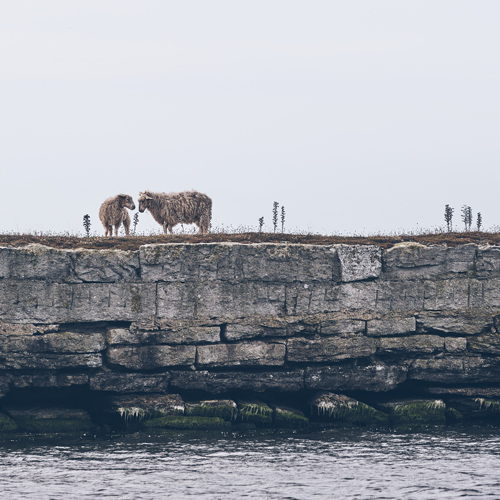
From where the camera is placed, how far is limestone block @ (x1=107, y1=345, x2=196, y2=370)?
1054 inches

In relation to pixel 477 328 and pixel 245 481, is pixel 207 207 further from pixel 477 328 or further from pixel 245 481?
pixel 245 481

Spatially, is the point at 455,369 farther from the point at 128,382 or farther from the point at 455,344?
the point at 128,382

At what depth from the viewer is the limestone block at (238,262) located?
27281 mm

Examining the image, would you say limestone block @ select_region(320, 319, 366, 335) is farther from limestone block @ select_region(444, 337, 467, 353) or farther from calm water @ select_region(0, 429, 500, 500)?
calm water @ select_region(0, 429, 500, 500)

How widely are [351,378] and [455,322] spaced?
4212 millimetres

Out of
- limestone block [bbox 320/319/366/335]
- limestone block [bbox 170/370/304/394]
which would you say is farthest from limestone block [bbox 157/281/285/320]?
limestone block [bbox 170/370/304/394]

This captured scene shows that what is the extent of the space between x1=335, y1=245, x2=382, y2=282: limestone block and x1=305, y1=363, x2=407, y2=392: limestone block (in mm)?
3116

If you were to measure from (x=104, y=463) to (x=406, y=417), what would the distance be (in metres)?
11.2

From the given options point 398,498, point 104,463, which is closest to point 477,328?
point 398,498

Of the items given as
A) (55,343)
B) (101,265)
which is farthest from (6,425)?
(101,265)

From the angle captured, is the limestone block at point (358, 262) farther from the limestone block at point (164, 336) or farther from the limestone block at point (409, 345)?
the limestone block at point (164, 336)

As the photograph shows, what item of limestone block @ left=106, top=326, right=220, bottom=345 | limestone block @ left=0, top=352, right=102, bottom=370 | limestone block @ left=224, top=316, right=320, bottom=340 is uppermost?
limestone block @ left=224, top=316, right=320, bottom=340

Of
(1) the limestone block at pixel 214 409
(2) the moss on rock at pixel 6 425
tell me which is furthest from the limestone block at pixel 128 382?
(2) the moss on rock at pixel 6 425

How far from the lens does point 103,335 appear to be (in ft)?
88.4
